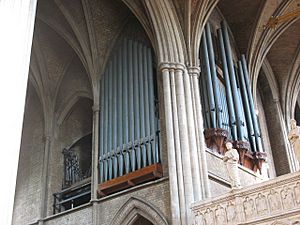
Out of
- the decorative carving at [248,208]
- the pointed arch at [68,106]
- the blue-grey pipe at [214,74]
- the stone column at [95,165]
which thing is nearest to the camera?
the decorative carving at [248,208]

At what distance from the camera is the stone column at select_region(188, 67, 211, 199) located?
1196 centimetres

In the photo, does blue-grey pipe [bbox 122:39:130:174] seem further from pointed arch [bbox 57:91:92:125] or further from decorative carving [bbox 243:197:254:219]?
decorative carving [bbox 243:197:254:219]

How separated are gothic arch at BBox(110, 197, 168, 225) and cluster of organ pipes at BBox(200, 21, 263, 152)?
2.94 metres

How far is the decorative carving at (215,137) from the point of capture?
13.3 metres

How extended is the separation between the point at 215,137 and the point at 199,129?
0.75 m

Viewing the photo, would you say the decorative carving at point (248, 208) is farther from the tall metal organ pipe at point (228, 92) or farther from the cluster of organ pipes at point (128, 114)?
the tall metal organ pipe at point (228, 92)

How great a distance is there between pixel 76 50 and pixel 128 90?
8.97 ft

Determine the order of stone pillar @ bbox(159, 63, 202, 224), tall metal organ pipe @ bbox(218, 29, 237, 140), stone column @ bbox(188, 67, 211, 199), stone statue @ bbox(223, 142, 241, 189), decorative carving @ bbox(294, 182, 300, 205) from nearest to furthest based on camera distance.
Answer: decorative carving @ bbox(294, 182, 300, 205) < stone statue @ bbox(223, 142, 241, 189) < stone pillar @ bbox(159, 63, 202, 224) < stone column @ bbox(188, 67, 211, 199) < tall metal organ pipe @ bbox(218, 29, 237, 140)

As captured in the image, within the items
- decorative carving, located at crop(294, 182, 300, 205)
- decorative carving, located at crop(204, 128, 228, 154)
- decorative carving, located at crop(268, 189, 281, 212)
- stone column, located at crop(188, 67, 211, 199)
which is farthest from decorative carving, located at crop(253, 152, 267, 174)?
decorative carving, located at crop(294, 182, 300, 205)

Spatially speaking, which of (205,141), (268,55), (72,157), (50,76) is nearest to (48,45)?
(50,76)

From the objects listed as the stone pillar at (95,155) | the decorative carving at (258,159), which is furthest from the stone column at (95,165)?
the decorative carving at (258,159)

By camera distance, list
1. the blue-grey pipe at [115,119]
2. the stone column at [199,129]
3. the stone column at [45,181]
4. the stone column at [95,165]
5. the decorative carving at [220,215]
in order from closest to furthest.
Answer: the decorative carving at [220,215], the stone column at [199,129], the stone column at [95,165], the blue-grey pipe at [115,119], the stone column at [45,181]

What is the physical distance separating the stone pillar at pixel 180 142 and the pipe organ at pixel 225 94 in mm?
1036

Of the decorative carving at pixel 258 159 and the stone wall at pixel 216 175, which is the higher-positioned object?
the decorative carving at pixel 258 159
